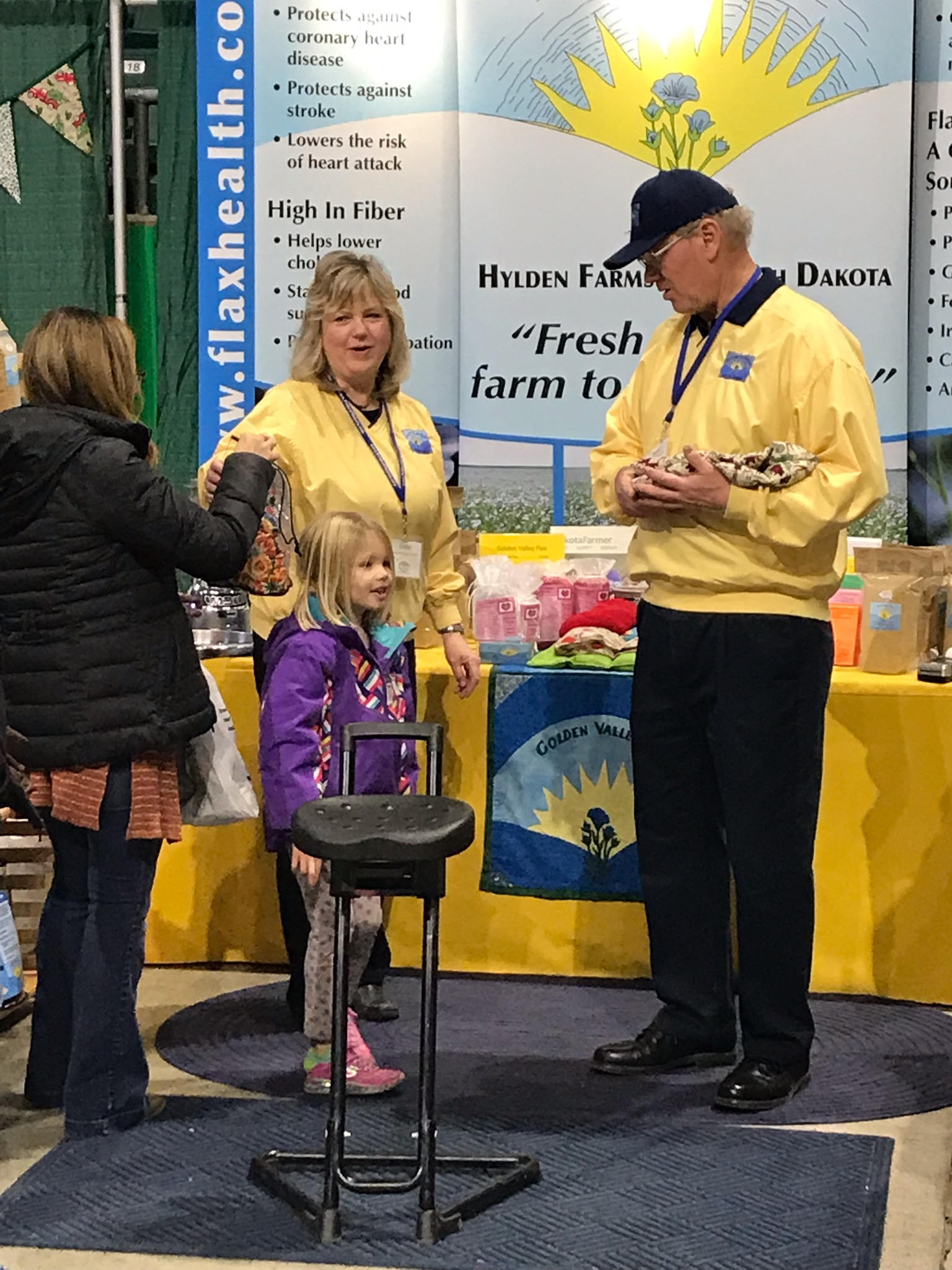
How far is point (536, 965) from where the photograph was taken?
3.98 meters

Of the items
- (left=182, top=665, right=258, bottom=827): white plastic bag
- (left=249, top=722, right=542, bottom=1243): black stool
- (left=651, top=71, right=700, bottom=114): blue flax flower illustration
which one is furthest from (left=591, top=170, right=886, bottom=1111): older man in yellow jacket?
(left=651, top=71, right=700, bottom=114): blue flax flower illustration

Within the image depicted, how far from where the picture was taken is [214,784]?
313 centimetres

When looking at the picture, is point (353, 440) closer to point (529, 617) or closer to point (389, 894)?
point (529, 617)

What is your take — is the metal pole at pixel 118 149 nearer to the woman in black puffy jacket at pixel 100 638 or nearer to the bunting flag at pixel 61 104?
the bunting flag at pixel 61 104

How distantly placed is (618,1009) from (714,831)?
2.15 ft

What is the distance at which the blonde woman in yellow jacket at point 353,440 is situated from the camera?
345 cm

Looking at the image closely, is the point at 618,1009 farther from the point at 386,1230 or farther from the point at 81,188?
the point at 81,188

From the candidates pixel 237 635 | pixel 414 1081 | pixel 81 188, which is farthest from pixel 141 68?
pixel 414 1081

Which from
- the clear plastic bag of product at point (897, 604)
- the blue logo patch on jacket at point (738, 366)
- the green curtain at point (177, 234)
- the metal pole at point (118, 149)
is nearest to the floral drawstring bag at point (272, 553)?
the blue logo patch on jacket at point (738, 366)

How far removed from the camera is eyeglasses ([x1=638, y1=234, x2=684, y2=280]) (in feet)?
10.2

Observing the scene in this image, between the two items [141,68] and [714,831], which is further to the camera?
[141,68]

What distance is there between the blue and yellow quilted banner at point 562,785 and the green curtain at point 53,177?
7.39 feet

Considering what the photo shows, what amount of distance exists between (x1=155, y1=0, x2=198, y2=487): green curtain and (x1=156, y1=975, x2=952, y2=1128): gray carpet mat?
206cm

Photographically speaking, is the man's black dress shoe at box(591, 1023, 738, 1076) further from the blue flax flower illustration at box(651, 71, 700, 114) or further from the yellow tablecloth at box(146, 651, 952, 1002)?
the blue flax flower illustration at box(651, 71, 700, 114)
